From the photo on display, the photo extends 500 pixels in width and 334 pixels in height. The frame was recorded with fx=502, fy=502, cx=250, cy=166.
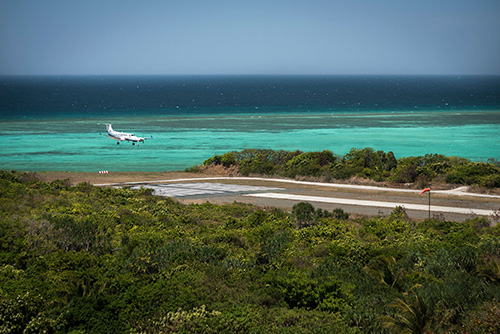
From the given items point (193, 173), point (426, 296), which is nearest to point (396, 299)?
point (426, 296)

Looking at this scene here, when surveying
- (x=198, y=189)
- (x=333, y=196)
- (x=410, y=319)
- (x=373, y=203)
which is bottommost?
(x=198, y=189)

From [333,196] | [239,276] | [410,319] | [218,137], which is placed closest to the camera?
[410,319]

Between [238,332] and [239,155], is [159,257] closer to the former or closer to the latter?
[238,332]

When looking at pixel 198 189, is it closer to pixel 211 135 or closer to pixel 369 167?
pixel 369 167

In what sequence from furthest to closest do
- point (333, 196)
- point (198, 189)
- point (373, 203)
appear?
1. point (198, 189)
2. point (333, 196)
3. point (373, 203)

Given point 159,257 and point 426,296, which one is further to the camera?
point 159,257

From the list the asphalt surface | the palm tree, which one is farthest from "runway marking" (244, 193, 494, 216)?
the palm tree

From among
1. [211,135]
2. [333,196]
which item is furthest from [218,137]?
[333,196]
